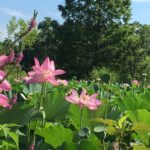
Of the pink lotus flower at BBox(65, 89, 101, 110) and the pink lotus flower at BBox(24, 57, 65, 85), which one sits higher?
the pink lotus flower at BBox(24, 57, 65, 85)

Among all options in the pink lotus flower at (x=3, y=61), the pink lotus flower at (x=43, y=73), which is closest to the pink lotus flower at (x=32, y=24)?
the pink lotus flower at (x=3, y=61)

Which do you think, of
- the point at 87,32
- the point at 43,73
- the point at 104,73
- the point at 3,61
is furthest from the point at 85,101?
the point at 87,32

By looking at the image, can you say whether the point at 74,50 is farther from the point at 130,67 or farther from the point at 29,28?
the point at 29,28

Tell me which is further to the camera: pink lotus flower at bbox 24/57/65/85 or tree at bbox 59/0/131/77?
tree at bbox 59/0/131/77

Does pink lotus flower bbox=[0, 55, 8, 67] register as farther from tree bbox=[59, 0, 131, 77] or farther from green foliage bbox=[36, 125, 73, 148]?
tree bbox=[59, 0, 131, 77]

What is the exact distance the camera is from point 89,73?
45.5m

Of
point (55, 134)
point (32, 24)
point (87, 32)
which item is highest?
point (87, 32)

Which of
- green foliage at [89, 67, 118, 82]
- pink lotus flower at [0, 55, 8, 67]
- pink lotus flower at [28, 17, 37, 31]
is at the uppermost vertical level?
pink lotus flower at [28, 17, 37, 31]

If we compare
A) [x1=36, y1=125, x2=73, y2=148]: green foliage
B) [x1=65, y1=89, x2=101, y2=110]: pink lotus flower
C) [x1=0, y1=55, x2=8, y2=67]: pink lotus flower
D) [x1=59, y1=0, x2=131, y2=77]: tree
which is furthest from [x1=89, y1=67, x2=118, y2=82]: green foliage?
[x1=59, y1=0, x2=131, y2=77]: tree

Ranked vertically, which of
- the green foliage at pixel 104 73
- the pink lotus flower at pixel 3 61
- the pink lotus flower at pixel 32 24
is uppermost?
the pink lotus flower at pixel 32 24

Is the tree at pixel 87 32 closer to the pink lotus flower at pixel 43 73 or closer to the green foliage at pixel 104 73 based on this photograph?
the green foliage at pixel 104 73

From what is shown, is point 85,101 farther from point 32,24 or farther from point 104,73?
point 32,24

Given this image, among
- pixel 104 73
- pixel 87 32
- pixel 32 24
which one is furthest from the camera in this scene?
pixel 87 32

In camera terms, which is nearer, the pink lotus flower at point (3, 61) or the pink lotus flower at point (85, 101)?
the pink lotus flower at point (3, 61)
